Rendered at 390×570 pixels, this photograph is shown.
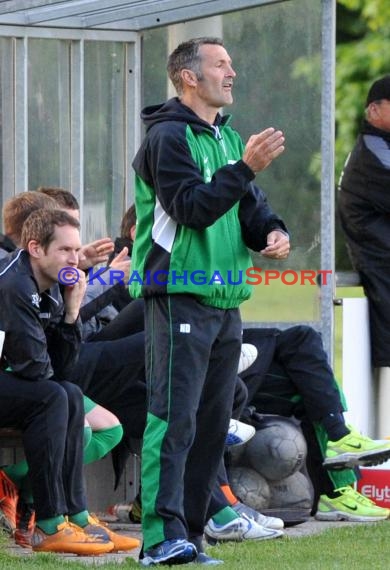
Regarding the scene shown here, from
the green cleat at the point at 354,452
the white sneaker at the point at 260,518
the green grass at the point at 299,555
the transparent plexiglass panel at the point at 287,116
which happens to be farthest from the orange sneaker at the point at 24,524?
the transparent plexiglass panel at the point at 287,116

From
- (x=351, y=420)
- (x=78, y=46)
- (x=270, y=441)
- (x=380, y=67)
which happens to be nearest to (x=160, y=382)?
(x=270, y=441)

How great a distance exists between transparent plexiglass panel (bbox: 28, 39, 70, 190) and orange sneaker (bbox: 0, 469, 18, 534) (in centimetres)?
249

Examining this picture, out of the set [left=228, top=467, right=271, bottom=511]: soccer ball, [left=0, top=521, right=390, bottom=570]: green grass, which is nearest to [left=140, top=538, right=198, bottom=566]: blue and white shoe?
[left=0, top=521, right=390, bottom=570]: green grass

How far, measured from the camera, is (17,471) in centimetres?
698

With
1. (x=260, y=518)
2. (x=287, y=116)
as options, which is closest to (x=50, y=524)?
(x=260, y=518)

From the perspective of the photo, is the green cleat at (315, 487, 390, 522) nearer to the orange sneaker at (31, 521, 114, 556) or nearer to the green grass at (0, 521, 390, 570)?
the green grass at (0, 521, 390, 570)

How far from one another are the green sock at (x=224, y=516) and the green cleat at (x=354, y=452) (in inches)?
40.3

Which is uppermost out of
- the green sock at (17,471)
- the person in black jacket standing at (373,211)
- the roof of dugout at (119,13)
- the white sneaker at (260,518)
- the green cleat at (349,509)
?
the roof of dugout at (119,13)

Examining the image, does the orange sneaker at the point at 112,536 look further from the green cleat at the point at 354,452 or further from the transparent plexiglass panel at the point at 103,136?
the transparent plexiglass panel at the point at 103,136

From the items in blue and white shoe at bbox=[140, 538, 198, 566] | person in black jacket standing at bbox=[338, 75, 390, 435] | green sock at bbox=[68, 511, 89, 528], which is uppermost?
person in black jacket standing at bbox=[338, 75, 390, 435]

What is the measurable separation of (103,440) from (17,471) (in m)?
0.43

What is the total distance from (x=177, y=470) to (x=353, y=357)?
321cm

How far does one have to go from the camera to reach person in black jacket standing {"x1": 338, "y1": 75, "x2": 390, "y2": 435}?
8906 mm

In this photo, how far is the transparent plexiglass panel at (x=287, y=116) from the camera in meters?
8.45
